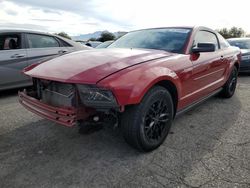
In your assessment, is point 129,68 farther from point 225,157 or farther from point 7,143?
point 7,143

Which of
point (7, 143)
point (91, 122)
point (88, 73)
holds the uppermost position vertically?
point (88, 73)

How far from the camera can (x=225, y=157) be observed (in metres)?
2.66

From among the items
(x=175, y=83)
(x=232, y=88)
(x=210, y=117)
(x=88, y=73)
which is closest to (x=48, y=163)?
(x=88, y=73)

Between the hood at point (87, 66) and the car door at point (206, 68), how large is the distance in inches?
22.9

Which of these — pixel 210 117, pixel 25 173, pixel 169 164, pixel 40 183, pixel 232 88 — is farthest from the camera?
pixel 232 88

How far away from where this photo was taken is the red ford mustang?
7.53 feet

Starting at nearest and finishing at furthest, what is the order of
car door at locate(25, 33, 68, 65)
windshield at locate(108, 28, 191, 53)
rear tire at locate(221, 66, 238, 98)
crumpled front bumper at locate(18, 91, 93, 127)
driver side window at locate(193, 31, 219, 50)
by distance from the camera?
crumpled front bumper at locate(18, 91, 93, 127), windshield at locate(108, 28, 191, 53), driver side window at locate(193, 31, 219, 50), rear tire at locate(221, 66, 238, 98), car door at locate(25, 33, 68, 65)

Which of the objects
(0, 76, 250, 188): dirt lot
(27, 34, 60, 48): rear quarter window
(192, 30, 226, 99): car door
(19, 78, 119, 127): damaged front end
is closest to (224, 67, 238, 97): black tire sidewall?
(192, 30, 226, 99): car door

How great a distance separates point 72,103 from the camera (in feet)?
7.97

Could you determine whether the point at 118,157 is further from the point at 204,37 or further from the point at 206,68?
the point at 204,37

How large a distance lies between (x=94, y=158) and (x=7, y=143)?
1150 mm

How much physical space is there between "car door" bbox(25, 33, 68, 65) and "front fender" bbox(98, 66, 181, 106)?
3.07 m

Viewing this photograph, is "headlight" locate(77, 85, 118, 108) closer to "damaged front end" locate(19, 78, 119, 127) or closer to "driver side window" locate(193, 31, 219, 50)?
"damaged front end" locate(19, 78, 119, 127)

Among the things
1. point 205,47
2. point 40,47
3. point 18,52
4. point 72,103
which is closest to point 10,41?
point 18,52
